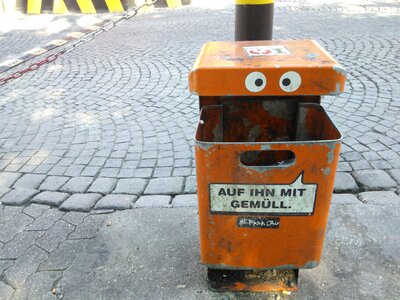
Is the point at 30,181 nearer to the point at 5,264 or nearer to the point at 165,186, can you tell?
the point at 5,264

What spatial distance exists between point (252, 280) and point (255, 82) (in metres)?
1.19

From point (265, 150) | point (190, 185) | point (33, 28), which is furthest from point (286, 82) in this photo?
point (33, 28)

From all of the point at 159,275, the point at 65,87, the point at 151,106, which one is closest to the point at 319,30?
the point at 151,106

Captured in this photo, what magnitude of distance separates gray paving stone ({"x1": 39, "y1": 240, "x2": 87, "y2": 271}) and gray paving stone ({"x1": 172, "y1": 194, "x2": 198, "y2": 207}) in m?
0.74

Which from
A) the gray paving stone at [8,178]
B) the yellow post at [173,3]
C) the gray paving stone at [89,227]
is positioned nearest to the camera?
the gray paving stone at [89,227]

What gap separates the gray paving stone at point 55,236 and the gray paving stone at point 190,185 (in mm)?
937

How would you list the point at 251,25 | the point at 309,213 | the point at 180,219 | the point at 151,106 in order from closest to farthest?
the point at 309,213
the point at 251,25
the point at 180,219
the point at 151,106

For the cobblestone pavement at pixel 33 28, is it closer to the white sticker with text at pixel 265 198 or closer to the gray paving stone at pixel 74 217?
the gray paving stone at pixel 74 217

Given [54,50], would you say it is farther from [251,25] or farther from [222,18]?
[251,25]

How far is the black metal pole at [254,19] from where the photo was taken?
96.1 inches

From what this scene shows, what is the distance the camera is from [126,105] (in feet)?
15.4

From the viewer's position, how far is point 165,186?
3.05 m

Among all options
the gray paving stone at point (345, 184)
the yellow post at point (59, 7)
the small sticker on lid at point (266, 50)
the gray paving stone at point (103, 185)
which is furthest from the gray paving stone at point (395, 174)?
the yellow post at point (59, 7)

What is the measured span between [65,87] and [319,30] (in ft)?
17.5
